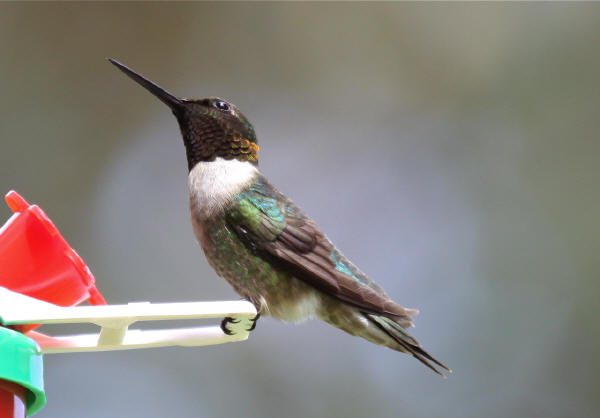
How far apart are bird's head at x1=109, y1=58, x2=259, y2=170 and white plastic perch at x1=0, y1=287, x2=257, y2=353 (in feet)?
3.17

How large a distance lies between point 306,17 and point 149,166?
6.89ft

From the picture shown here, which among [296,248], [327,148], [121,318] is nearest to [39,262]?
[121,318]

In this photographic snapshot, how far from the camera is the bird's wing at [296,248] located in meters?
2.47

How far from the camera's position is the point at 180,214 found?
19.6 ft

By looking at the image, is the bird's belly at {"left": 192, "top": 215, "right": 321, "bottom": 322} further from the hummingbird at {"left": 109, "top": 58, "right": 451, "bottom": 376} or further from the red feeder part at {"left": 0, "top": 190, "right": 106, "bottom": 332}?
the red feeder part at {"left": 0, "top": 190, "right": 106, "bottom": 332}

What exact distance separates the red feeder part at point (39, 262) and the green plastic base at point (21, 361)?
0.15 meters

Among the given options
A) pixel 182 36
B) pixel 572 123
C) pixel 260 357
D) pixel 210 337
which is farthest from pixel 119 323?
pixel 572 123

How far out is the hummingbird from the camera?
8.25ft

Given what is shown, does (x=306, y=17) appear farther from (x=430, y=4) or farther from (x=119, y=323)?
(x=119, y=323)

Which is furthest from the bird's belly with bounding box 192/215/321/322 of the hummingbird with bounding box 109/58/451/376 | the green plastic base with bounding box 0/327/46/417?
the green plastic base with bounding box 0/327/46/417

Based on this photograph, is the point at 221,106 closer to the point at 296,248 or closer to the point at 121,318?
the point at 296,248

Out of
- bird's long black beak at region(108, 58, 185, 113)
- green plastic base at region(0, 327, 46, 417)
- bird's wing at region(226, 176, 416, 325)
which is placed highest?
bird's long black beak at region(108, 58, 185, 113)

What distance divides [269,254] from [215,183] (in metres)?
0.30

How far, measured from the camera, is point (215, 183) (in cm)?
258
